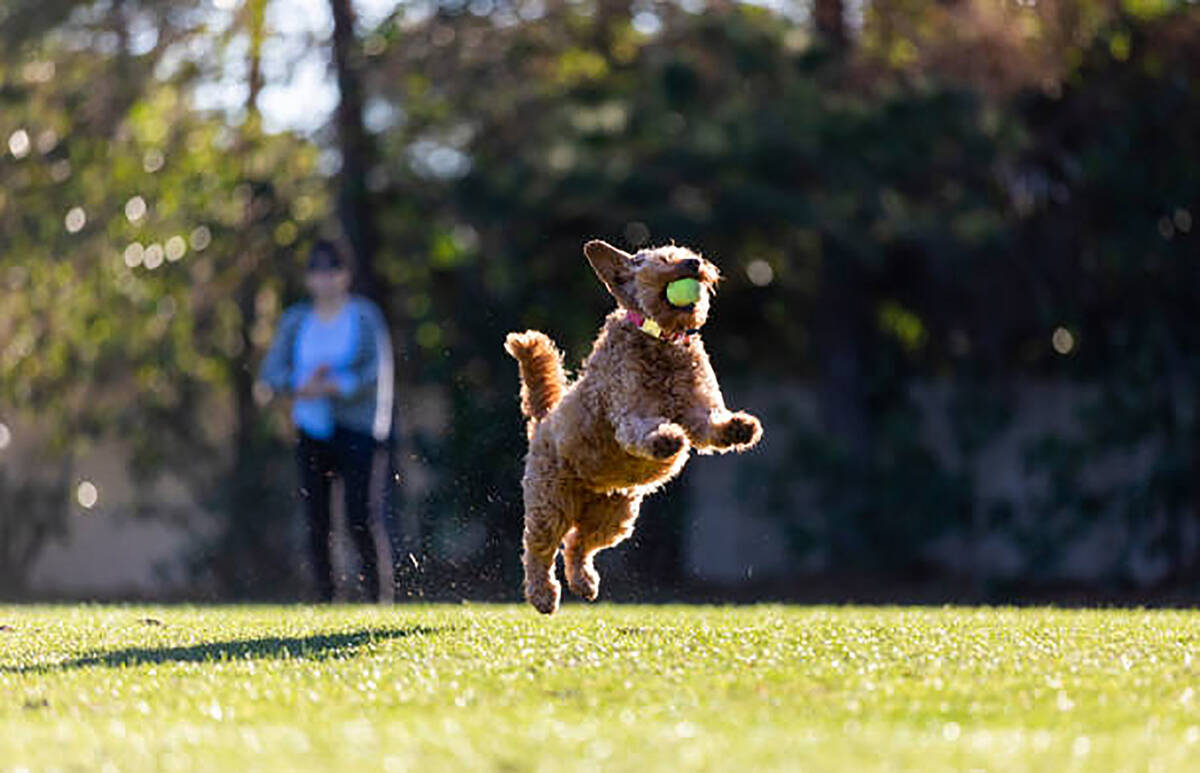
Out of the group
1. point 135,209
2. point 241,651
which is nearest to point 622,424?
point 241,651

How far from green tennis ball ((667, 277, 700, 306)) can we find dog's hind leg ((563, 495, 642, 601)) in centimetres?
96

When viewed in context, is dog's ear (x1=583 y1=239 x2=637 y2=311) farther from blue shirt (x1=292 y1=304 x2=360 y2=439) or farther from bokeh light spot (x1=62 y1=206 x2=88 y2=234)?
bokeh light spot (x1=62 y1=206 x2=88 y2=234)

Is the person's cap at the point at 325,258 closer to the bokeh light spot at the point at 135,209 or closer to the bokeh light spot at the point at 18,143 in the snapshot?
the bokeh light spot at the point at 135,209

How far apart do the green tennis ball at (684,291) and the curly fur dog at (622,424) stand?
27mm

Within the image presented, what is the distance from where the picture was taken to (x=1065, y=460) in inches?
560

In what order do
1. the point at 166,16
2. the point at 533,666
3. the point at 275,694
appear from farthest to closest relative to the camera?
the point at 166,16, the point at 533,666, the point at 275,694

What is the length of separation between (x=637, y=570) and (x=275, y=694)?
9145 mm

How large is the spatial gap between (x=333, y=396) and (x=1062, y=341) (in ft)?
23.8

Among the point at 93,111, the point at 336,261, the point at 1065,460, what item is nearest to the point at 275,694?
the point at 336,261

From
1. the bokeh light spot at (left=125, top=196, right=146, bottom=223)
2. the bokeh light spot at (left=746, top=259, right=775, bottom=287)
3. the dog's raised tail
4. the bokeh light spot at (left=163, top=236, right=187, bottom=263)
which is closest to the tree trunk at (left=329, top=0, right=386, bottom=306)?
the bokeh light spot at (left=163, top=236, right=187, bottom=263)

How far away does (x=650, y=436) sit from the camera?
6.21 m

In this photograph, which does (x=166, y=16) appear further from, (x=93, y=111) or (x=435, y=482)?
(x=435, y=482)

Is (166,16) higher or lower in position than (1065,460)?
higher

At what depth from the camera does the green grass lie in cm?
418
